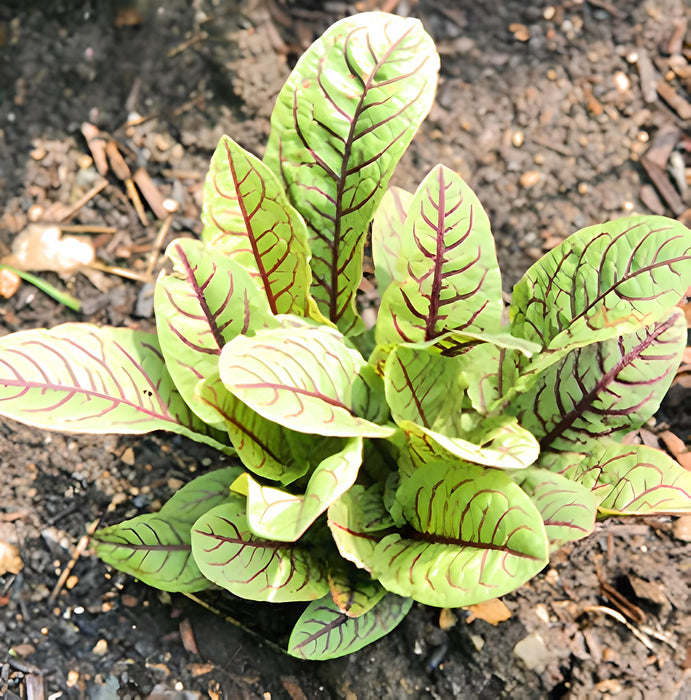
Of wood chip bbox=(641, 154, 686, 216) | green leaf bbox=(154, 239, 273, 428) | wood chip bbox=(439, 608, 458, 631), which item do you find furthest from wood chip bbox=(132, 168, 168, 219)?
wood chip bbox=(641, 154, 686, 216)

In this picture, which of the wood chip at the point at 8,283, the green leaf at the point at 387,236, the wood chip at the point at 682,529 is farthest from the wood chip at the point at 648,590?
the wood chip at the point at 8,283

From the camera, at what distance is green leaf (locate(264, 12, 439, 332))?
122 centimetres

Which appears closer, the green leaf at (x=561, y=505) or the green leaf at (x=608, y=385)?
the green leaf at (x=561, y=505)

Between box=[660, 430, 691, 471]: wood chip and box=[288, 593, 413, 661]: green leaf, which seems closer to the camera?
box=[288, 593, 413, 661]: green leaf

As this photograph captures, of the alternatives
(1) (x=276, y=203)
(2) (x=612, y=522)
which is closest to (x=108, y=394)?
(1) (x=276, y=203)

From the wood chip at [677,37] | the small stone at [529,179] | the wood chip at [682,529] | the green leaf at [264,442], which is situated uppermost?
the wood chip at [677,37]

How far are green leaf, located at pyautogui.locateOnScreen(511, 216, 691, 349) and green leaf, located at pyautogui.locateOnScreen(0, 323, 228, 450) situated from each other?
0.63 meters

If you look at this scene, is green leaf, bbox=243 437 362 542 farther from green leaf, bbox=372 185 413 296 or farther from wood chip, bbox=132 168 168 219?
wood chip, bbox=132 168 168 219

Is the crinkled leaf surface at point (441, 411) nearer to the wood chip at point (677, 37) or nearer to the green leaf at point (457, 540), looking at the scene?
the green leaf at point (457, 540)

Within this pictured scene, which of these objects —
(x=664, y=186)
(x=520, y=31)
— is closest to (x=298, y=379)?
(x=664, y=186)

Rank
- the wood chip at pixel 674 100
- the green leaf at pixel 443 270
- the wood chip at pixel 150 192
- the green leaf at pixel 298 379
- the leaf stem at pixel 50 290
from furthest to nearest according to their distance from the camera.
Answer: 1. the wood chip at pixel 674 100
2. the wood chip at pixel 150 192
3. the leaf stem at pixel 50 290
4. the green leaf at pixel 443 270
5. the green leaf at pixel 298 379

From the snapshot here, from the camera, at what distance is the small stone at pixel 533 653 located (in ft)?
4.50

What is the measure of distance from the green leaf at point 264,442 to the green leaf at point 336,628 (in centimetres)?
24

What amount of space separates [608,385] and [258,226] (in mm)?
684
